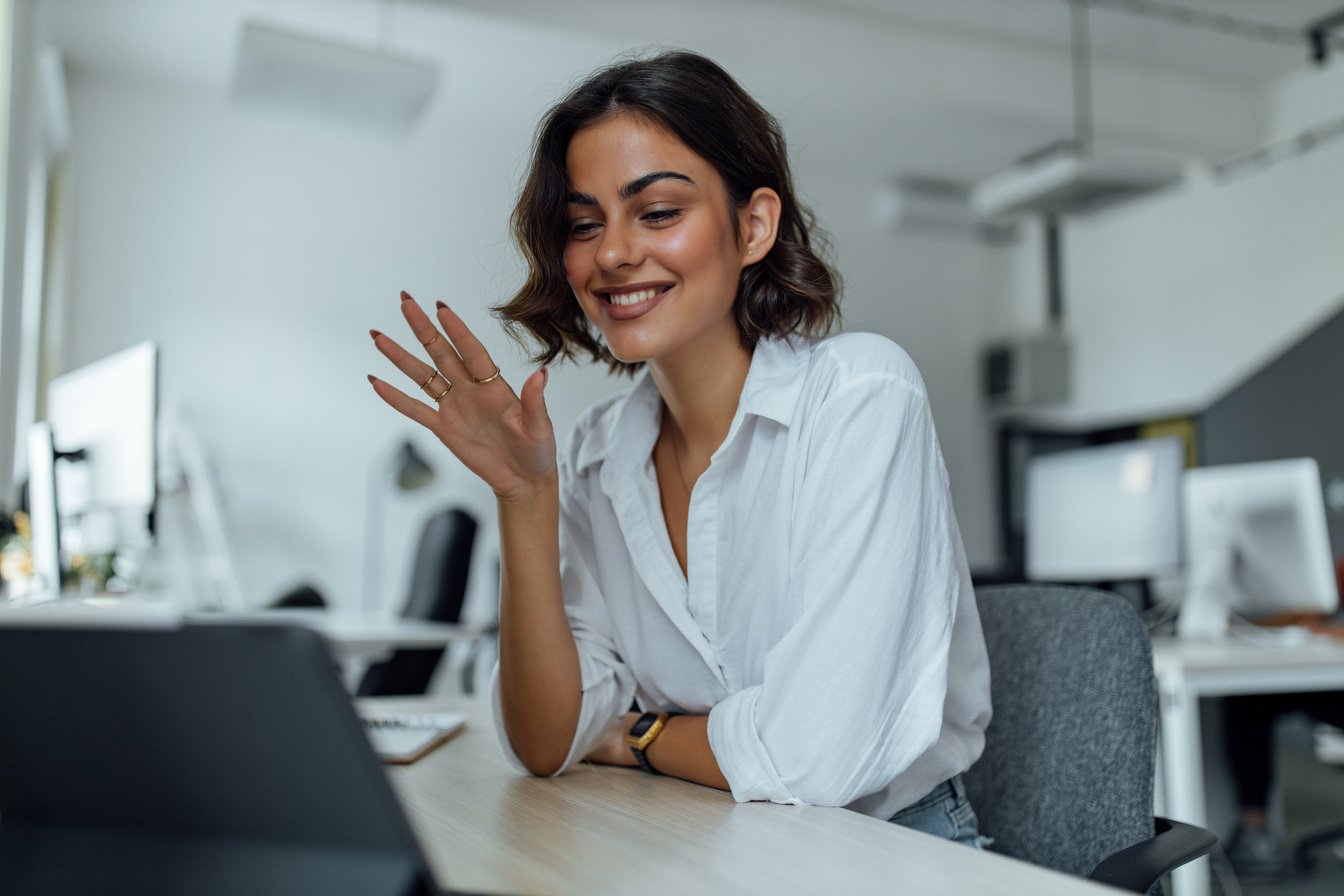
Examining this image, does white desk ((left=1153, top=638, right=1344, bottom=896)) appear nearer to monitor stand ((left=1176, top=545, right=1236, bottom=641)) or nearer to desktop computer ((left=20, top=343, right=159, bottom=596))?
monitor stand ((left=1176, top=545, right=1236, bottom=641))

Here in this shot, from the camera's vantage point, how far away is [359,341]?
19.5ft

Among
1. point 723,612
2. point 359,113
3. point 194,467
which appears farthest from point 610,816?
point 194,467

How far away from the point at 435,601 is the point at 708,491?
238 cm

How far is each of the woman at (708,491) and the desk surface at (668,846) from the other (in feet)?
0.24

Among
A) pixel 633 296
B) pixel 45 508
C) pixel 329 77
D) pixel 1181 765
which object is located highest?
pixel 329 77

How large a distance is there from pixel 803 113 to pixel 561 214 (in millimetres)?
4897

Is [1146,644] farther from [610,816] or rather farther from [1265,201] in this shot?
[1265,201]

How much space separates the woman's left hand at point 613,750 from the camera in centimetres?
116

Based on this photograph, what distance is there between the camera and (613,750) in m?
1.16

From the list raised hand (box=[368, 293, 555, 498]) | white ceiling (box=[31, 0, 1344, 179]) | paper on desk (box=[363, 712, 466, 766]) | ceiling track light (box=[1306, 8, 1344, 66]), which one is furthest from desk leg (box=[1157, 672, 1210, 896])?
ceiling track light (box=[1306, 8, 1344, 66])

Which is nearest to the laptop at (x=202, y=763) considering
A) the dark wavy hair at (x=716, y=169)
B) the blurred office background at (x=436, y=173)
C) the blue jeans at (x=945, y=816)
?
the blue jeans at (x=945, y=816)

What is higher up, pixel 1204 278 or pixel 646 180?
pixel 1204 278

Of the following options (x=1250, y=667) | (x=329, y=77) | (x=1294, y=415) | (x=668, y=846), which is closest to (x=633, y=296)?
(x=668, y=846)

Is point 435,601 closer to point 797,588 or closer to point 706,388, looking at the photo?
point 706,388
